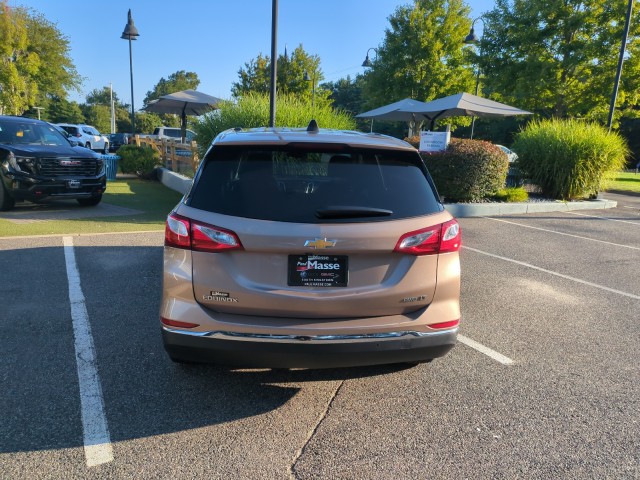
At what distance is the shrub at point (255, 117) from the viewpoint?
38.2 ft

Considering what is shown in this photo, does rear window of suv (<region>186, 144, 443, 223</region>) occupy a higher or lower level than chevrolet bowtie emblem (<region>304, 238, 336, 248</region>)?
higher

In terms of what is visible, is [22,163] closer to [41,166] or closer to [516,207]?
[41,166]

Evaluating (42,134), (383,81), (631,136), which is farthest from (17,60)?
(631,136)

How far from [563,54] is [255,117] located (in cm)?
1753

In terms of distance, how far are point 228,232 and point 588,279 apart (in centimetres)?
555

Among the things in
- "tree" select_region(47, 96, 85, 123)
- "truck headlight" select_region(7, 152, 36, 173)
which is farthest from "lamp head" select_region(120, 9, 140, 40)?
"tree" select_region(47, 96, 85, 123)

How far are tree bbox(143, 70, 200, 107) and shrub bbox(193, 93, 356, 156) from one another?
99.2 meters

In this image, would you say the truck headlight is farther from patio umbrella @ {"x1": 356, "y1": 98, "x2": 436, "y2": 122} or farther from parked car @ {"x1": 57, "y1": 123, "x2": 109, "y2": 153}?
parked car @ {"x1": 57, "y1": 123, "x2": 109, "y2": 153}

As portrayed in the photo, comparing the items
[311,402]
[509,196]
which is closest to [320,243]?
[311,402]

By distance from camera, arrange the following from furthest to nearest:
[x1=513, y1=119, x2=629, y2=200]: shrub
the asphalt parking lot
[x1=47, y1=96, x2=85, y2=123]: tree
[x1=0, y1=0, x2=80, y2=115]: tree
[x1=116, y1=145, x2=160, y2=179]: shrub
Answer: [x1=47, y1=96, x2=85, y2=123]: tree
[x1=0, y1=0, x2=80, y2=115]: tree
[x1=116, y1=145, x2=160, y2=179]: shrub
[x1=513, y1=119, x2=629, y2=200]: shrub
the asphalt parking lot

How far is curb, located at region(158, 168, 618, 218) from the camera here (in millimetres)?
11227

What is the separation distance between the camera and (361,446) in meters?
2.67

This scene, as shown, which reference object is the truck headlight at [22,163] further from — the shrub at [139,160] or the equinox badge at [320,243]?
the equinox badge at [320,243]

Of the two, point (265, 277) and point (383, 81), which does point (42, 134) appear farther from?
point (383, 81)
